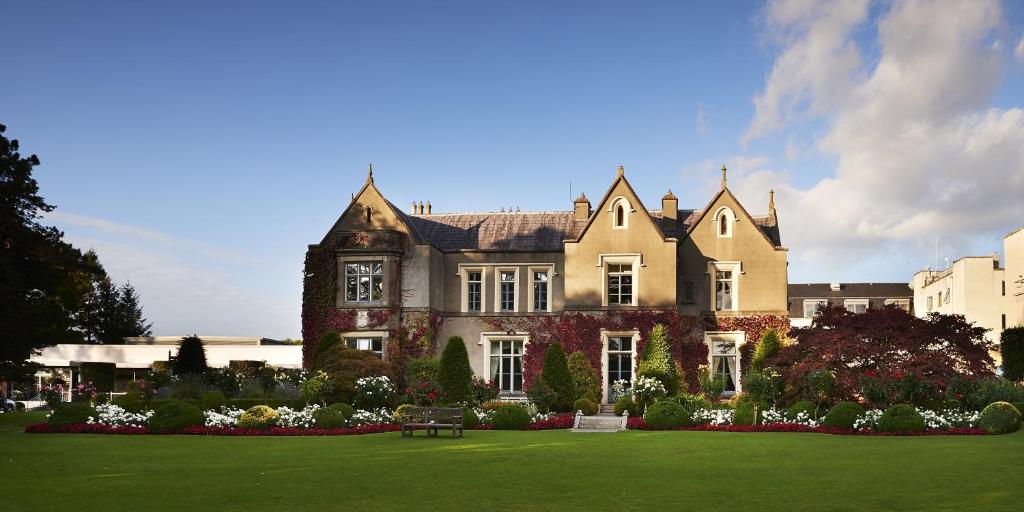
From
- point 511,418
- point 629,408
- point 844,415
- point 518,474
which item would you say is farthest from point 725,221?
point 518,474

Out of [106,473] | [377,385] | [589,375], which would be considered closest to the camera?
[106,473]

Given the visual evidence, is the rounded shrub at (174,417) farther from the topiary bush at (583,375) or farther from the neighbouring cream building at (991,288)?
the neighbouring cream building at (991,288)

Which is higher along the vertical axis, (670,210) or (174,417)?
(670,210)

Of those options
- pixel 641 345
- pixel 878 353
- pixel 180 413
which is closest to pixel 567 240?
pixel 641 345

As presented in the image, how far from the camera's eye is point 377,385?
102ft

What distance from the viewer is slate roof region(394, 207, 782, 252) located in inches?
1570

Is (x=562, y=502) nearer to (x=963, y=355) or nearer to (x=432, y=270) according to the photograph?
(x=963, y=355)

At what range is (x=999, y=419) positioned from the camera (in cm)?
2392

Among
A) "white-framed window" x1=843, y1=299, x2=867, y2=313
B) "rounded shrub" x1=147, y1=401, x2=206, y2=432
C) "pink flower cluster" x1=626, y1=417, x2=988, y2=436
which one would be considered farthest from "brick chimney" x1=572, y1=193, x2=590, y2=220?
"white-framed window" x1=843, y1=299, x2=867, y2=313

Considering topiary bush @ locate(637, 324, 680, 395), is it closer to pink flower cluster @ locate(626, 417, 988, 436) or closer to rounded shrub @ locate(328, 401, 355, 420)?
pink flower cluster @ locate(626, 417, 988, 436)

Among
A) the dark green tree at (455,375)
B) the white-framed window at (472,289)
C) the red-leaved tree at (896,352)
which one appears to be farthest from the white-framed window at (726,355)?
the dark green tree at (455,375)

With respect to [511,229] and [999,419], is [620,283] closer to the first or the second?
[511,229]

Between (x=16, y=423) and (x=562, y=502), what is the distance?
26038mm

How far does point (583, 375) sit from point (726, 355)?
6.08 m
